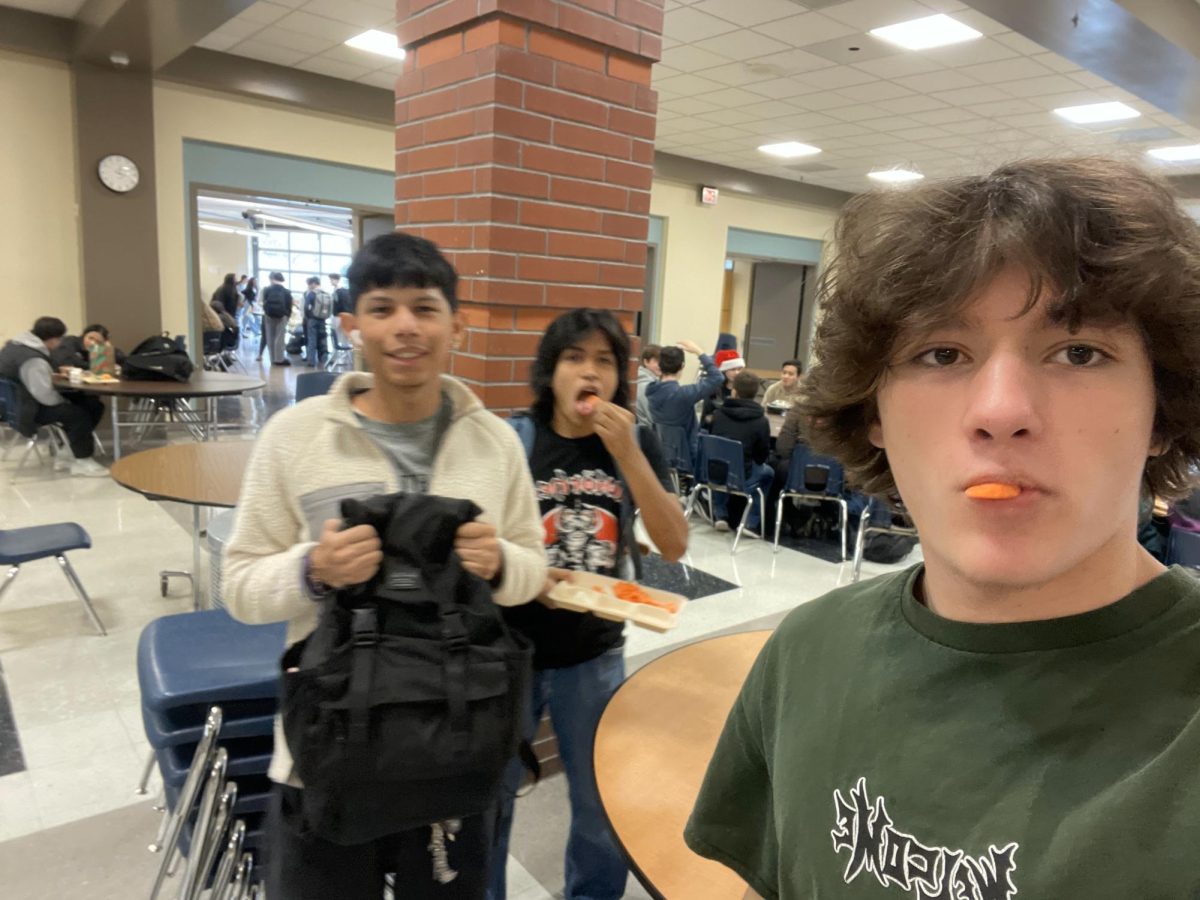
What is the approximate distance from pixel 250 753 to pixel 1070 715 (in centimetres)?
159

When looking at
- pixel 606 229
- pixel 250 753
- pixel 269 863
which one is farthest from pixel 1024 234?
pixel 606 229

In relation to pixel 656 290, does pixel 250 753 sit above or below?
below

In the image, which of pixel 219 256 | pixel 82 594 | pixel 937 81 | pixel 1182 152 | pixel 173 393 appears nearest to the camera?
pixel 82 594

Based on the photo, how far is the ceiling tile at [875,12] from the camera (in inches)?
187

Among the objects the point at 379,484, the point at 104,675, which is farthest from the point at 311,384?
the point at 379,484

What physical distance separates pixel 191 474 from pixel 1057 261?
10.8ft

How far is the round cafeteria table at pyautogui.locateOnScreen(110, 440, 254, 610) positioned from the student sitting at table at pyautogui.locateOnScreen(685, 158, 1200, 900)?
261 centimetres

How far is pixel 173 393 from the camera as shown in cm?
554

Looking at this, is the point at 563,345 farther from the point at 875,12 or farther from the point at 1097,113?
the point at 1097,113

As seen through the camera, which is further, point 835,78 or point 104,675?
point 835,78

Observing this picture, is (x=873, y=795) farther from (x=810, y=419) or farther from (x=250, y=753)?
(x=250, y=753)

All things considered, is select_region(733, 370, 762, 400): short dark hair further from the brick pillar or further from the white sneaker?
the white sneaker

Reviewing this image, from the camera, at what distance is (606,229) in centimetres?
239

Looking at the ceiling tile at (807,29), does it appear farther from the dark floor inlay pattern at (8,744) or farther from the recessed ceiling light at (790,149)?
the dark floor inlay pattern at (8,744)
